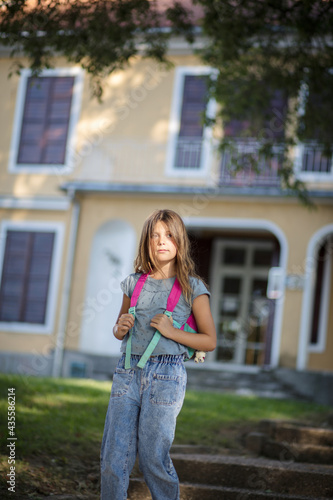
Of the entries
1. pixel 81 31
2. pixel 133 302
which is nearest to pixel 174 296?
pixel 133 302

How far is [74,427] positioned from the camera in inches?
219

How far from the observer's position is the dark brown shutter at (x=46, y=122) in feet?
47.6

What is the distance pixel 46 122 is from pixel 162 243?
472 inches

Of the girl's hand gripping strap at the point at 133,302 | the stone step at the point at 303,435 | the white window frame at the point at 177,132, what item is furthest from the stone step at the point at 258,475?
the white window frame at the point at 177,132

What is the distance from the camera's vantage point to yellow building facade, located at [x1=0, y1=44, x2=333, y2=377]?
42.2 feet

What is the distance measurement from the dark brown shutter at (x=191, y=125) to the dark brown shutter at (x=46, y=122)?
97.3 inches

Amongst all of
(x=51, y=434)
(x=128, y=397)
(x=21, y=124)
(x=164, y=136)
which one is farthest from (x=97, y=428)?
(x=21, y=124)

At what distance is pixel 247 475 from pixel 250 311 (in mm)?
10270

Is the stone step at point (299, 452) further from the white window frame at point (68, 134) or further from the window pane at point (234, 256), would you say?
the white window frame at point (68, 134)

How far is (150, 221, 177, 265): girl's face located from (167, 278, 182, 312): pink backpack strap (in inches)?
5.3

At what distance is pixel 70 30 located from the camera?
270 inches

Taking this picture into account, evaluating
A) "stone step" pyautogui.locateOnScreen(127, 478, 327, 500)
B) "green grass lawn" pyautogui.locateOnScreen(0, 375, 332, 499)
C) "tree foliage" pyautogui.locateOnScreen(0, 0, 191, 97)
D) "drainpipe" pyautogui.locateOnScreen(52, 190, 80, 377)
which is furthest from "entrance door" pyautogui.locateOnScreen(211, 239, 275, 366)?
"stone step" pyautogui.locateOnScreen(127, 478, 327, 500)

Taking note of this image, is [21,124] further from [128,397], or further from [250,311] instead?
[128,397]

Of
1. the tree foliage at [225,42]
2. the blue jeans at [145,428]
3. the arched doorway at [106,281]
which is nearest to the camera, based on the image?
the blue jeans at [145,428]
